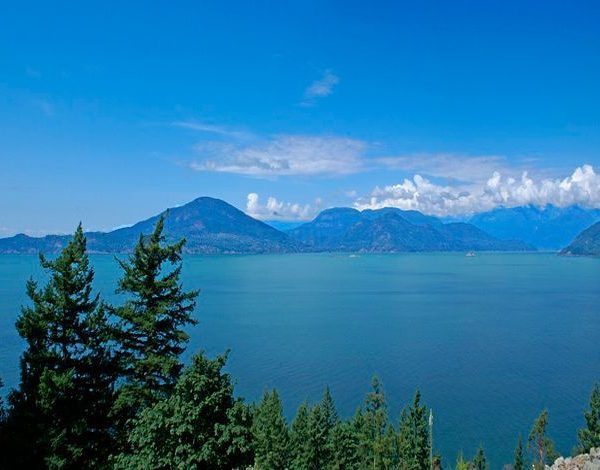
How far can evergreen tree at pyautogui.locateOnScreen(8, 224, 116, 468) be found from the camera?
15172mm

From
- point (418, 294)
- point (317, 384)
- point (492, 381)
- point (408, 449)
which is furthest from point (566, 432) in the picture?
point (418, 294)

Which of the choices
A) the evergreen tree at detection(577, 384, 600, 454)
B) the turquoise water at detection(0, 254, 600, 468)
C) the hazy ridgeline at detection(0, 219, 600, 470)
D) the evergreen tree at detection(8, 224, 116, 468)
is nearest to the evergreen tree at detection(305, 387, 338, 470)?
the turquoise water at detection(0, 254, 600, 468)

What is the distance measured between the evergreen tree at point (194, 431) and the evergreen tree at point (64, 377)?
2638mm

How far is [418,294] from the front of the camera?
170 m

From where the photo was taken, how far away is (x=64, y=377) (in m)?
15.2

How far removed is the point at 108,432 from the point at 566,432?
170 feet

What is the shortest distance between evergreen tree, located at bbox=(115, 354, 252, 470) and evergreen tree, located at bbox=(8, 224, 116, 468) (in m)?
2.64

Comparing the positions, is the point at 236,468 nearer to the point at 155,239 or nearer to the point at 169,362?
the point at 169,362

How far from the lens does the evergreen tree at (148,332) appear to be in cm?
1595

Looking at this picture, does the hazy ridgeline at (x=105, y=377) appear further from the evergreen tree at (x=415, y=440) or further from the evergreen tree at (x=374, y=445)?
the evergreen tree at (x=415, y=440)

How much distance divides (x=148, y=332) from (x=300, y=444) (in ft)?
83.0

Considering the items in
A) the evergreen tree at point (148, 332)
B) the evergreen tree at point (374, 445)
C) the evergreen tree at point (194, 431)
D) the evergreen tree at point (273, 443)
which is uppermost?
the evergreen tree at point (148, 332)

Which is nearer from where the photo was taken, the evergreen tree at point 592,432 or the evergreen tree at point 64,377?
the evergreen tree at point 64,377

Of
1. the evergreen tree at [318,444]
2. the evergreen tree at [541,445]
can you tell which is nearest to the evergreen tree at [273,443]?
the evergreen tree at [318,444]
